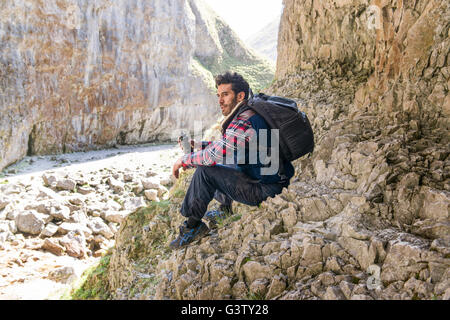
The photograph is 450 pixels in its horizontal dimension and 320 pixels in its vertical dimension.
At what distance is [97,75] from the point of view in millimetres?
18531

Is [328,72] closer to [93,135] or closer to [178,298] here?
[178,298]

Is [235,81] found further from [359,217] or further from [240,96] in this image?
[359,217]

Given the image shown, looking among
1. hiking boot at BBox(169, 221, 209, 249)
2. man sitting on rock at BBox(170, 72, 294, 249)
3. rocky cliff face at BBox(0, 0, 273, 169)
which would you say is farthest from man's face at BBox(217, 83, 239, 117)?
rocky cliff face at BBox(0, 0, 273, 169)

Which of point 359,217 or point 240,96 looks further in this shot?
point 240,96

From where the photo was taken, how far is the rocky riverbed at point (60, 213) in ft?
22.4

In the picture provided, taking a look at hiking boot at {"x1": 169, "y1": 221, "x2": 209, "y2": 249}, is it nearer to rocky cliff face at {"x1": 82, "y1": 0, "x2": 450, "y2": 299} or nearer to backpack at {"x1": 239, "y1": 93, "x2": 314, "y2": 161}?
rocky cliff face at {"x1": 82, "y1": 0, "x2": 450, "y2": 299}

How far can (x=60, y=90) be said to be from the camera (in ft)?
55.1

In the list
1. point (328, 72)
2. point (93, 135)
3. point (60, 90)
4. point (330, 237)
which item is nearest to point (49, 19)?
point (60, 90)

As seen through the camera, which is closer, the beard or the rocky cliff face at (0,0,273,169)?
the beard

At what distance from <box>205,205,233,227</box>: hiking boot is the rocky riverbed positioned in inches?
145

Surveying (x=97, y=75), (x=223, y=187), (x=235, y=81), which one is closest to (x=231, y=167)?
(x=223, y=187)

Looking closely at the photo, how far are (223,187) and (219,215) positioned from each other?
0.74m

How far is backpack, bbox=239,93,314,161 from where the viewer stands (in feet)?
8.43

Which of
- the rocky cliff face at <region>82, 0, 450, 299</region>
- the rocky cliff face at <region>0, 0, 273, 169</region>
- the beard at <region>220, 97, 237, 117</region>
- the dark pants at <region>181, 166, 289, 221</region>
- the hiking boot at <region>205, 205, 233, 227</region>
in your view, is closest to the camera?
the rocky cliff face at <region>82, 0, 450, 299</region>
